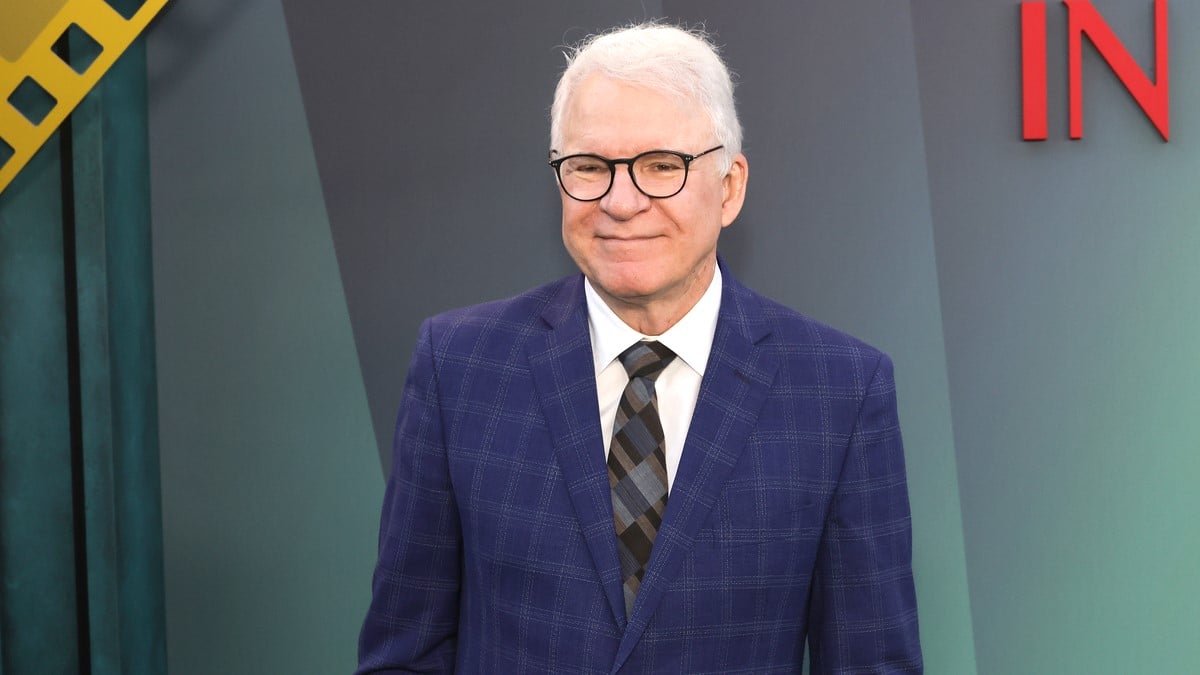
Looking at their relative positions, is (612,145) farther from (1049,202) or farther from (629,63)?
(1049,202)

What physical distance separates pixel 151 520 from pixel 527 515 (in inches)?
52.0

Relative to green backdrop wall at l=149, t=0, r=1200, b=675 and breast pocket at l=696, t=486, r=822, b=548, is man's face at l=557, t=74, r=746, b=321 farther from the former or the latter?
green backdrop wall at l=149, t=0, r=1200, b=675

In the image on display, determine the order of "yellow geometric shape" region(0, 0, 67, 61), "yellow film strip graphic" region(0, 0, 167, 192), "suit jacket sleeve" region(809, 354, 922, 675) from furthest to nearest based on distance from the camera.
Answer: "yellow geometric shape" region(0, 0, 67, 61), "yellow film strip graphic" region(0, 0, 167, 192), "suit jacket sleeve" region(809, 354, 922, 675)

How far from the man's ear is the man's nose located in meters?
0.16

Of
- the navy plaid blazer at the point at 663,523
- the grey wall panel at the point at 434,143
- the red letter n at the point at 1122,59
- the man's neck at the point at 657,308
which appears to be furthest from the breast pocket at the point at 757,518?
the red letter n at the point at 1122,59

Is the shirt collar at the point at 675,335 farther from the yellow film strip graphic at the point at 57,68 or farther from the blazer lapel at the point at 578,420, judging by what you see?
the yellow film strip graphic at the point at 57,68

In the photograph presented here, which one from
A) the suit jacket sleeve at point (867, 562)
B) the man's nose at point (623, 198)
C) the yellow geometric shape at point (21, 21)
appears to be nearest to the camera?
the man's nose at point (623, 198)

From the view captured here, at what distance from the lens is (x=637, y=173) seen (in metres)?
1.38

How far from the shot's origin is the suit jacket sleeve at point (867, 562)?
145cm

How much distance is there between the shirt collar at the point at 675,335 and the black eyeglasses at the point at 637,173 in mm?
187

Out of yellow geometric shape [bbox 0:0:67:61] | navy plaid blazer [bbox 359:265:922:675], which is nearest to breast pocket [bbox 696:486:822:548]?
navy plaid blazer [bbox 359:265:922:675]

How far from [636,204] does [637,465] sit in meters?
0.34

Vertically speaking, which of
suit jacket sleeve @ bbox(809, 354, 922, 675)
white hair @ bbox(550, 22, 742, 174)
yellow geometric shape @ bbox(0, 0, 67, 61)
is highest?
yellow geometric shape @ bbox(0, 0, 67, 61)

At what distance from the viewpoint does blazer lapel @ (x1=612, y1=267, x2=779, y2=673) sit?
53.5 inches
